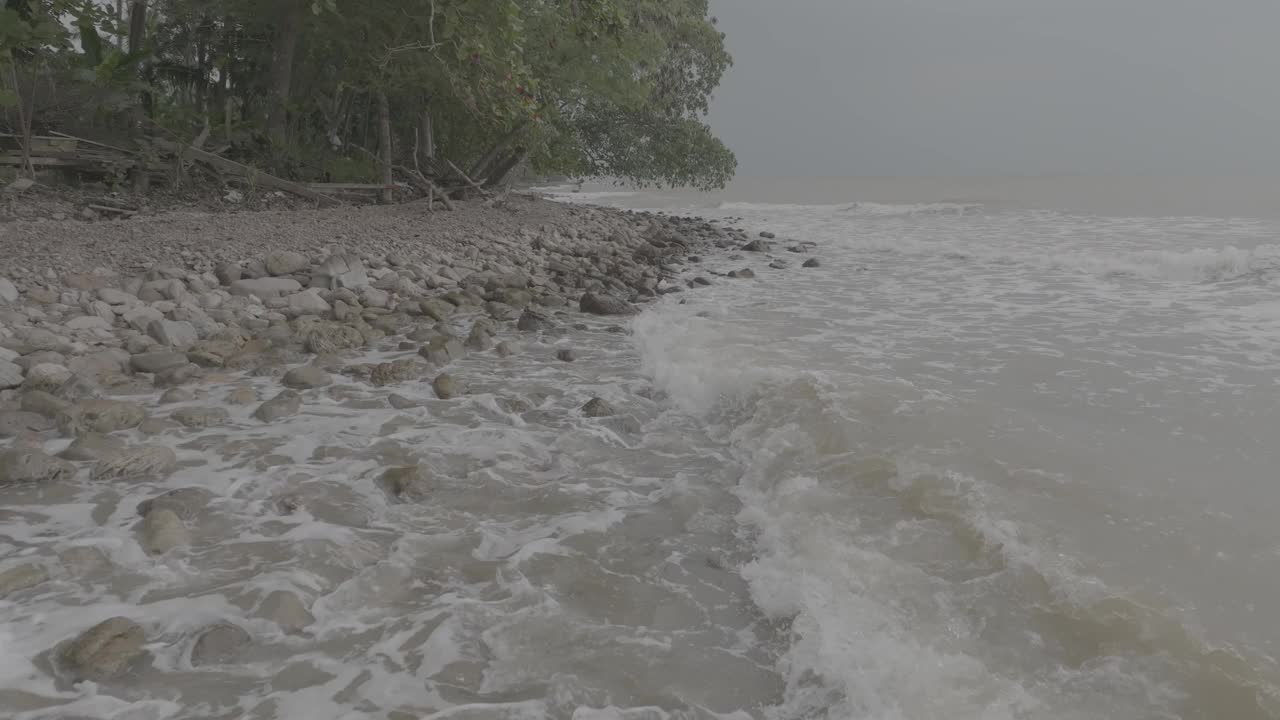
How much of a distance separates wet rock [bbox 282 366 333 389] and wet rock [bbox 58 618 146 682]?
321 cm

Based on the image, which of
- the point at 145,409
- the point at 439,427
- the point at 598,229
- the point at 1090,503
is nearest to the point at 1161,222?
the point at 598,229

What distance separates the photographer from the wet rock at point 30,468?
413 cm

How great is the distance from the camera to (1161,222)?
22.1 m

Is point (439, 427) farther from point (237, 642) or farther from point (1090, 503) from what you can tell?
point (1090, 503)

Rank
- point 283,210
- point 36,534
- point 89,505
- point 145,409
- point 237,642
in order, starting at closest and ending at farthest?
1. point 237,642
2. point 36,534
3. point 89,505
4. point 145,409
5. point 283,210

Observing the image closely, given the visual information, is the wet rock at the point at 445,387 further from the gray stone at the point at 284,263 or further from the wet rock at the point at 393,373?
the gray stone at the point at 284,263

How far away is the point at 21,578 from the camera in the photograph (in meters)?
3.29

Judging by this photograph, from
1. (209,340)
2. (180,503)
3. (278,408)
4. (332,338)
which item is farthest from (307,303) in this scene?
(180,503)

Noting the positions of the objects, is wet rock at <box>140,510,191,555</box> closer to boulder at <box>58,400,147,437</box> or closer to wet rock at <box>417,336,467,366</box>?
boulder at <box>58,400,147,437</box>

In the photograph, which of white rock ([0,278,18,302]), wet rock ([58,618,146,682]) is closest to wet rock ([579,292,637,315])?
white rock ([0,278,18,302])

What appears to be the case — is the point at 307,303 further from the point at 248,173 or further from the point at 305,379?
the point at 248,173

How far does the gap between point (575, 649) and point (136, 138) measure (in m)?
12.7

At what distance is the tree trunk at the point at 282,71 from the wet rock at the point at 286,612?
42.1ft

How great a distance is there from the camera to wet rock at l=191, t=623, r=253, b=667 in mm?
2887
